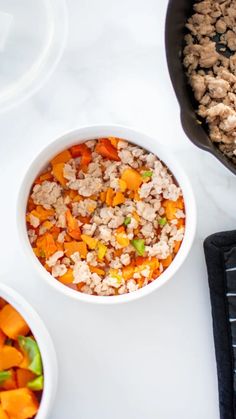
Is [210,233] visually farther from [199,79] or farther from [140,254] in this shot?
[199,79]

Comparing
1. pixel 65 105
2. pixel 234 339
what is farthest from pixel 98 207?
pixel 234 339

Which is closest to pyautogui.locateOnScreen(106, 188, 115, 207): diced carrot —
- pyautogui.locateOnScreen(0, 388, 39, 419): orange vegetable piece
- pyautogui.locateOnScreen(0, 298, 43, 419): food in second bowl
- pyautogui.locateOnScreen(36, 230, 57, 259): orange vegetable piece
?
pyautogui.locateOnScreen(36, 230, 57, 259): orange vegetable piece

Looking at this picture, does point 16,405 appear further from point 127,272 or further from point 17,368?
point 127,272

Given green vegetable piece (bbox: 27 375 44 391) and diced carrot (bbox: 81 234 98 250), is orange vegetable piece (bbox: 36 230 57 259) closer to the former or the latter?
diced carrot (bbox: 81 234 98 250)

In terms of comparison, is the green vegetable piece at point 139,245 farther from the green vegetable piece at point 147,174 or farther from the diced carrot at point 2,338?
the diced carrot at point 2,338

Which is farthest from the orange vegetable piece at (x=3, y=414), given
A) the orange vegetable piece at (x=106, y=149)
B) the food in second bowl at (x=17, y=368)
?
the orange vegetable piece at (x=106, y=149)

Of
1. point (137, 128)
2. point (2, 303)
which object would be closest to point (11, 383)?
point (2, 303)

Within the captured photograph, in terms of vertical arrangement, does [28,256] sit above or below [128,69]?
below
